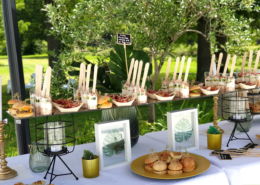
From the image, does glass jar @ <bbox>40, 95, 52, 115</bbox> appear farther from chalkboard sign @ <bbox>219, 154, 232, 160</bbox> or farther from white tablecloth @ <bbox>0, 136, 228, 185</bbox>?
chalkboard sign @ <bbox>219, 154, 232, 160</bbox>

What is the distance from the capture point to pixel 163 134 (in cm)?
253

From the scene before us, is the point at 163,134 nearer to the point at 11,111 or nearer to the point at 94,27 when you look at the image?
the point at 11,111

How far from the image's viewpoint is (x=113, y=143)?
180cm

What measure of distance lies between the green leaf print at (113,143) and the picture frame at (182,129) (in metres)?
0.38

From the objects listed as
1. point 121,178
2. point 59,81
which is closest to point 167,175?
point 121,178

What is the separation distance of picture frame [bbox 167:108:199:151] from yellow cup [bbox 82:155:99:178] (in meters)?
0.61

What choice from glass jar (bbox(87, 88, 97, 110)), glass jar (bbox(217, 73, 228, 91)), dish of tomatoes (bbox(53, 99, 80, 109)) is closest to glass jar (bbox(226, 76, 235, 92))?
glass jar (bbox(217, 73, 228, 91))

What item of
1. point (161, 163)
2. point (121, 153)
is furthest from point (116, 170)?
point (161, 163)

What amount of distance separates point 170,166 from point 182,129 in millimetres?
490

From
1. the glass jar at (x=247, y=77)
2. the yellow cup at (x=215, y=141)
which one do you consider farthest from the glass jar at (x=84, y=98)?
the glass jar at (x=247, y=77)

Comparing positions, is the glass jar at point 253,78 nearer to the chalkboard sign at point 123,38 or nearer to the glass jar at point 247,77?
the glass jar at point 247,77

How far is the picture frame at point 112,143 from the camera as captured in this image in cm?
174

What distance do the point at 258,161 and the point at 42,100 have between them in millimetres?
1359

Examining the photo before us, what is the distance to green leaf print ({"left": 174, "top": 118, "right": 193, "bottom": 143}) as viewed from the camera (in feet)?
6.64
